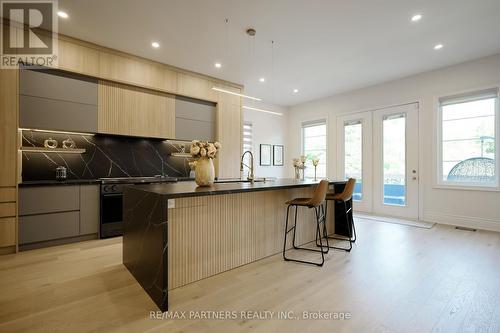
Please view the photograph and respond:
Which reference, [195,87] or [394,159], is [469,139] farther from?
[195,87]

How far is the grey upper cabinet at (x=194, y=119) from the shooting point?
4.75 meters

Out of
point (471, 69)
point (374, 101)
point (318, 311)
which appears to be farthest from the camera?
point (374, 101)

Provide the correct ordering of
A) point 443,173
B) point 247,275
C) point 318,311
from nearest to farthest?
point 318,311 → point 247,275 → point 443,173

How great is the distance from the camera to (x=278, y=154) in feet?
24.4

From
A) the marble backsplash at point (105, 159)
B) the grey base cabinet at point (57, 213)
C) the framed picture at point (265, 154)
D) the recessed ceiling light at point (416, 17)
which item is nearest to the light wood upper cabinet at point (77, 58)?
the marble backsplash at point (105, 159)

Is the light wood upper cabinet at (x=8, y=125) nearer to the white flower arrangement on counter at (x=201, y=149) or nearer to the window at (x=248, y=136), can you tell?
the white flower arrangement on counter at (x=201, y=149)

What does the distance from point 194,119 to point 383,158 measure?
4.35m

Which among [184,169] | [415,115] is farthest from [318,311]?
[415,115]

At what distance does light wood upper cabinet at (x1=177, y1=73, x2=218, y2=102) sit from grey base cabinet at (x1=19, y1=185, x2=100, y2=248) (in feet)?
7.76

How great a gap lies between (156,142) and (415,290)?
456cm

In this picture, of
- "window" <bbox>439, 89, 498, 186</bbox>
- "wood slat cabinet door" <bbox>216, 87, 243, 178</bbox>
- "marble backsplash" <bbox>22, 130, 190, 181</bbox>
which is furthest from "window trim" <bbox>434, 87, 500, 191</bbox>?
"marble backsplash" <bbox>22, 130, 190, 181</bbox>

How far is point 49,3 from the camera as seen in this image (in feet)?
9.53

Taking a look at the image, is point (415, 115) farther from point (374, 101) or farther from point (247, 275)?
point (247, 275)

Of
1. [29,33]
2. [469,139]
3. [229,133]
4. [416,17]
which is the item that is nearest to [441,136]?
[469,139]
